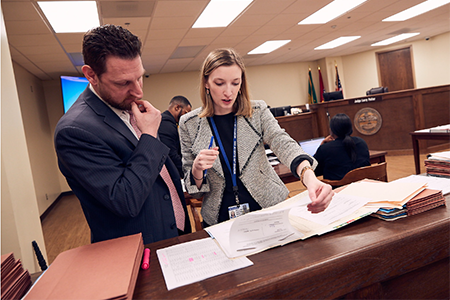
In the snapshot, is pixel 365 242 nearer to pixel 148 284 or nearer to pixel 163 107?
pixel 148 284

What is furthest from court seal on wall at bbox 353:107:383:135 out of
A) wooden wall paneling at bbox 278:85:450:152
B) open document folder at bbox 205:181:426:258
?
open document folder at bbox 205:181:426:258

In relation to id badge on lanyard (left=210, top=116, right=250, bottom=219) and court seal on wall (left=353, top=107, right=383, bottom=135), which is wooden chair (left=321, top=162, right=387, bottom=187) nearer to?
id badge on lanyard (left=210, top=116, right=250, bottom=219)

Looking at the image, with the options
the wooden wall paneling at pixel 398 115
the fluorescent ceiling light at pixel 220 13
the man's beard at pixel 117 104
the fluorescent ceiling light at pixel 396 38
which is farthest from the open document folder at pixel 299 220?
the fluorescent ceiling light at pixel 396 38

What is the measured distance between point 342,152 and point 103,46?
2.48m

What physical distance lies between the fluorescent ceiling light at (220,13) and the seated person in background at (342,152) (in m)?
2.60

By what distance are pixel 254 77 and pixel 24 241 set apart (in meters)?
9.36

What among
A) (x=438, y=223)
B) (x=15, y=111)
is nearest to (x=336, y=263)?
(x=438, y=223)

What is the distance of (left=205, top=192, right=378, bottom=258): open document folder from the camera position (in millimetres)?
786

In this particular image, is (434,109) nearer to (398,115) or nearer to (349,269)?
(398,115)

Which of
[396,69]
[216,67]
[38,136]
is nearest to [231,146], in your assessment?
[216,67]

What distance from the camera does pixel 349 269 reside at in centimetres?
72

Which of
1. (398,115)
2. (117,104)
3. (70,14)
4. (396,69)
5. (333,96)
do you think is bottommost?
(398,115)

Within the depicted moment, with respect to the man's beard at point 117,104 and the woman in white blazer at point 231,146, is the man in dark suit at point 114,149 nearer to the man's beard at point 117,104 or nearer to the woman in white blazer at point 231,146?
the man's beard at point 117,104

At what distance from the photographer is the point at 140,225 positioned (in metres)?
1.08
